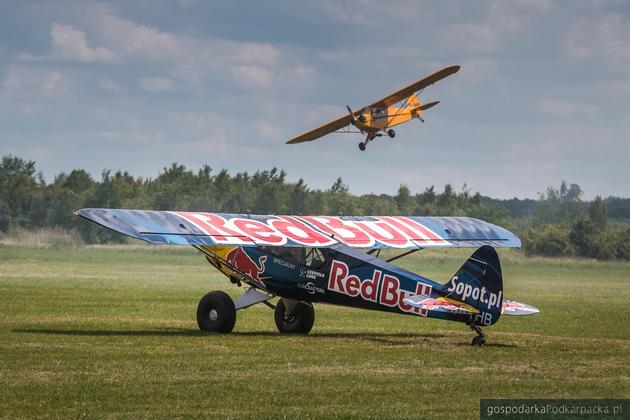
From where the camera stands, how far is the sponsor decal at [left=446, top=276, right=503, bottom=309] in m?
17.9

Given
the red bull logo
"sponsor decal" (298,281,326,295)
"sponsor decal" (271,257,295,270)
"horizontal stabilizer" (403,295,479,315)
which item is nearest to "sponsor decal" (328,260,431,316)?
"horizontal stabilizer" (403,295,479,315)

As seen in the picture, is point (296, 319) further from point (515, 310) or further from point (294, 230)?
point (515, 310)

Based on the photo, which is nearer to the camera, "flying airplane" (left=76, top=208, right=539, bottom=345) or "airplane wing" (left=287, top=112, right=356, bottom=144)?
"flying airplane" (left=76, top=208, right=539, bottom=345)

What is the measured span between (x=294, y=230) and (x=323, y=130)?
24.9 m

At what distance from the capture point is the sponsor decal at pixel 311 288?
2005 cm

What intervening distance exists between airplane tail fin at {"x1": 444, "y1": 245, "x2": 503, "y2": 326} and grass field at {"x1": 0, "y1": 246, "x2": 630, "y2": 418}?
2.05ft

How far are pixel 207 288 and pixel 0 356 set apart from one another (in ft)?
67.7

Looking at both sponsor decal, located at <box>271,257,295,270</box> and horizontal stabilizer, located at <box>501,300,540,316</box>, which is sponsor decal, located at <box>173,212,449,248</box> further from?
horizontal stabilizer, located at <box>501,300,540,316</box>

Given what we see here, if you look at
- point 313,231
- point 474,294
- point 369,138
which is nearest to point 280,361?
point 474,294

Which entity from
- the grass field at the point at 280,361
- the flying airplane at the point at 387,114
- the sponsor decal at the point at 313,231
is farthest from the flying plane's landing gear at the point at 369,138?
the sponsor decal at the point at 313,231

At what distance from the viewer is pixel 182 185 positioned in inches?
3332

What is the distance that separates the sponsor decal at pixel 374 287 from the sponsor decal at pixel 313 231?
609mm

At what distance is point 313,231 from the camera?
20953 millimetres

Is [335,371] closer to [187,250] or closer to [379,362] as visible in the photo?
[379,362]
